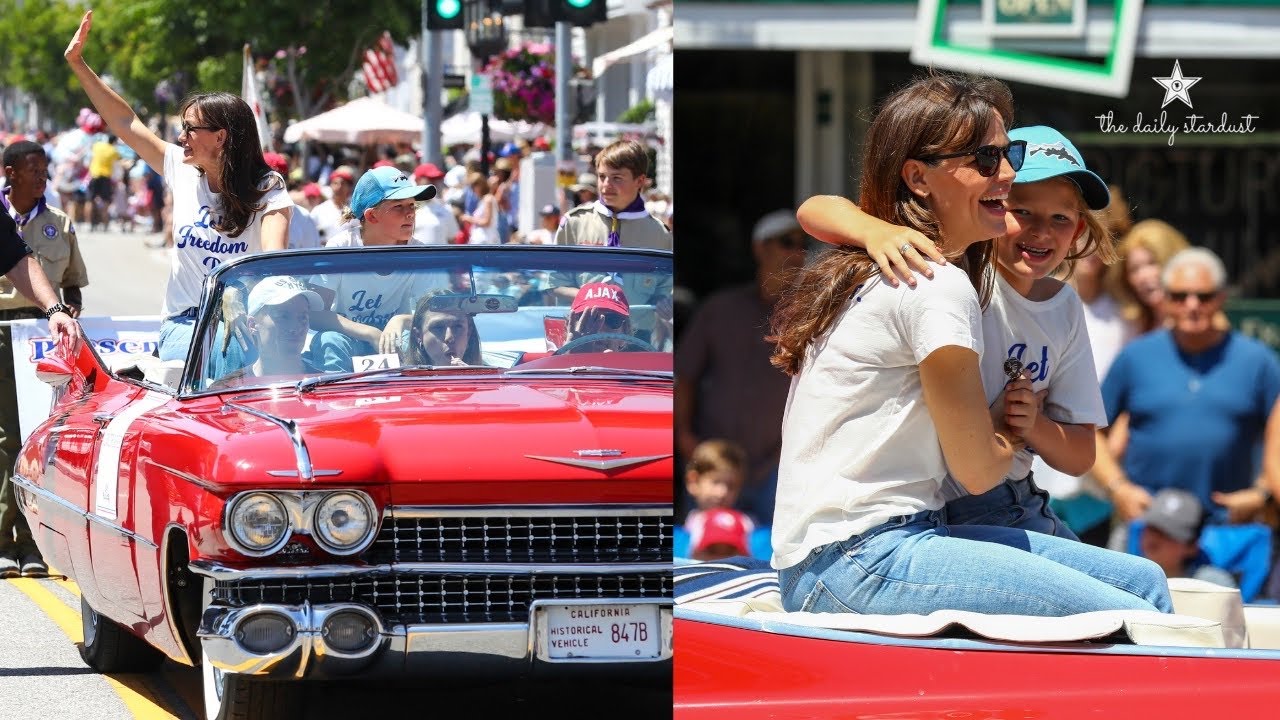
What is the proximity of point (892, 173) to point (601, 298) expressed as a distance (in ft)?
7.29

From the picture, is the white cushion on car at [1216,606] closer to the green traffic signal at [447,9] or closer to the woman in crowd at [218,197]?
the woman in crowd at [218,197]

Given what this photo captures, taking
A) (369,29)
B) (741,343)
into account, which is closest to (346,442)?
(741,343)

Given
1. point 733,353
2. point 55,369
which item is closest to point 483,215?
point 55,369

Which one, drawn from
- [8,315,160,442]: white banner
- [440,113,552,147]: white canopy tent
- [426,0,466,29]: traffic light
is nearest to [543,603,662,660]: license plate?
[8,315,160,442]: white banner

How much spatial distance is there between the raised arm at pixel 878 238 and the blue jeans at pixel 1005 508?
1.80ft

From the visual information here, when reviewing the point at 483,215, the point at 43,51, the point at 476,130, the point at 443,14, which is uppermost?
the point at 43,51

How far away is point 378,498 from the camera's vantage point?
3875mm

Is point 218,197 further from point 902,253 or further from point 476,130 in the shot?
point 476,130

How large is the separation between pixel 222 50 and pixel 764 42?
64.3 feet

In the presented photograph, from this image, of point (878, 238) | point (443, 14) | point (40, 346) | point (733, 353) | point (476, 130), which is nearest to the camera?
point (878, 238)

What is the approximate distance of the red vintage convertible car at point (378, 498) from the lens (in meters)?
3.83

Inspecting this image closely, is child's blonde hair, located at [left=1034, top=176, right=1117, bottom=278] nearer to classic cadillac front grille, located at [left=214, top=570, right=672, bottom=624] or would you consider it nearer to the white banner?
classic cadillac front grille, located at [left=214, top=570, right=672, bottom=624]

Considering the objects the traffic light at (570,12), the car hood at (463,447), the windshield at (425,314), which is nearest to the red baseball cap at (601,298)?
the windshield at (425,314)

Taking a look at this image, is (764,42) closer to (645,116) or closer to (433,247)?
(433,247)
